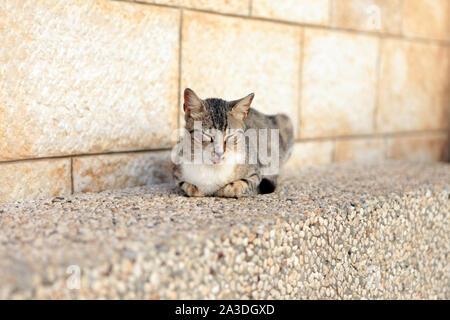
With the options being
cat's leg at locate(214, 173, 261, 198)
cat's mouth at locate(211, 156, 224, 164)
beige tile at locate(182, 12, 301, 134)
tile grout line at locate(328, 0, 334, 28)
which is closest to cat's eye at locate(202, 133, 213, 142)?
cat's mouth at locate(211, 156, 224, 164)

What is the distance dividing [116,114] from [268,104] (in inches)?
55.8

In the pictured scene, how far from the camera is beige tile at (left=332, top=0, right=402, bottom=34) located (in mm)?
4492

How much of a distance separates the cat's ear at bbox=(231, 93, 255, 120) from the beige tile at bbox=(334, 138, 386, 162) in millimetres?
2150

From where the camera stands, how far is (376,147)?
17.0 ft

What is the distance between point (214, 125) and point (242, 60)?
4.22 ft

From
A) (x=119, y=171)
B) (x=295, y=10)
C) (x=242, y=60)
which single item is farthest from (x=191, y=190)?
(x=295, y=10)

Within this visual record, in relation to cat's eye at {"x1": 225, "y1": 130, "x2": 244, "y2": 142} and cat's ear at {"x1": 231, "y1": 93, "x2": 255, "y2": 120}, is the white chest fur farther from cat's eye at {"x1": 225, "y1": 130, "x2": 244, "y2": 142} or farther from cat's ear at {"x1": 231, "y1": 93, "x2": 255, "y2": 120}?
cat's ear at {"x1": 231, "y1": 93, "x2": 255, "y2": 120}

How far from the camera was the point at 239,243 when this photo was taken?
87.4 inches

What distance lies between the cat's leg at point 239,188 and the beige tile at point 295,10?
161cm

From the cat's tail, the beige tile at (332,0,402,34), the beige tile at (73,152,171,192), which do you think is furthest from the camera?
the beige tile at (332,0,402,34)

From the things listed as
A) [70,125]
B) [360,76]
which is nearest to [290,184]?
[70,125]

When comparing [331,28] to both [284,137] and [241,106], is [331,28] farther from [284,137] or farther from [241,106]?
[241,106]

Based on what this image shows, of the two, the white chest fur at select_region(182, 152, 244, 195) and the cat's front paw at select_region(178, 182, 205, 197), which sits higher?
the white chest fur at select_region(182, 152, 244, 195)
